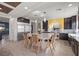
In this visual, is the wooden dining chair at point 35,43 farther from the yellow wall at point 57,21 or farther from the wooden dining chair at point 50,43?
the yellow wall at point 57,21

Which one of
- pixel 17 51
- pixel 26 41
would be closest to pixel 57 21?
pixel 26 41

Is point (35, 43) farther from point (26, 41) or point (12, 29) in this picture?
point (12, 29)

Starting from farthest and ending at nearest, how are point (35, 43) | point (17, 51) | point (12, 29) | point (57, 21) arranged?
point (57, 21)
point (35, 43)
point (12, 29)
point (17, 51)

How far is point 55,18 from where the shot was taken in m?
4.91

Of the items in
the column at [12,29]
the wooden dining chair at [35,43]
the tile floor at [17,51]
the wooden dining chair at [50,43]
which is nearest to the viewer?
the tile floor at [17,51]

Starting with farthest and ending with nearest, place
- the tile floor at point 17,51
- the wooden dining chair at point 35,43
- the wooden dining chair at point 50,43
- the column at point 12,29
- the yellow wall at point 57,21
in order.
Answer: the yellow wall at point 57,21 < the wooden dining chair at point 50,43 < the wooden dining chair at point 35,43 < the column at point 12,29 < the tile floor at point 17,51

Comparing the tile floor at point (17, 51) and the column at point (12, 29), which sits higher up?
the column at point (12, 29)

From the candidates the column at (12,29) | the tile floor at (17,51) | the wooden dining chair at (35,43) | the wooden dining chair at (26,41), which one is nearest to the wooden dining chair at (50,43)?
the wooden dining chair at (35,43)

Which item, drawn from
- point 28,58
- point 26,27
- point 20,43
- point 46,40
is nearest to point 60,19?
point 46,40

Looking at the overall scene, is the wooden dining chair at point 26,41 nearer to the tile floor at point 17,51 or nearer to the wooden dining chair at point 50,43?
the tile floor at point 17,51

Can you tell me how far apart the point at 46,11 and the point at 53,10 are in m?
0.25

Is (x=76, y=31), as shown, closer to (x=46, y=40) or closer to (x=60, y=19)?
(x=60, y=19)

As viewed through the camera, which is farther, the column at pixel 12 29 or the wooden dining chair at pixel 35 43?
the wooden dining chair at pixel 35 43

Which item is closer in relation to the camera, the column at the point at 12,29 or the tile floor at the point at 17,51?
the tile floor at the point at 17,51
